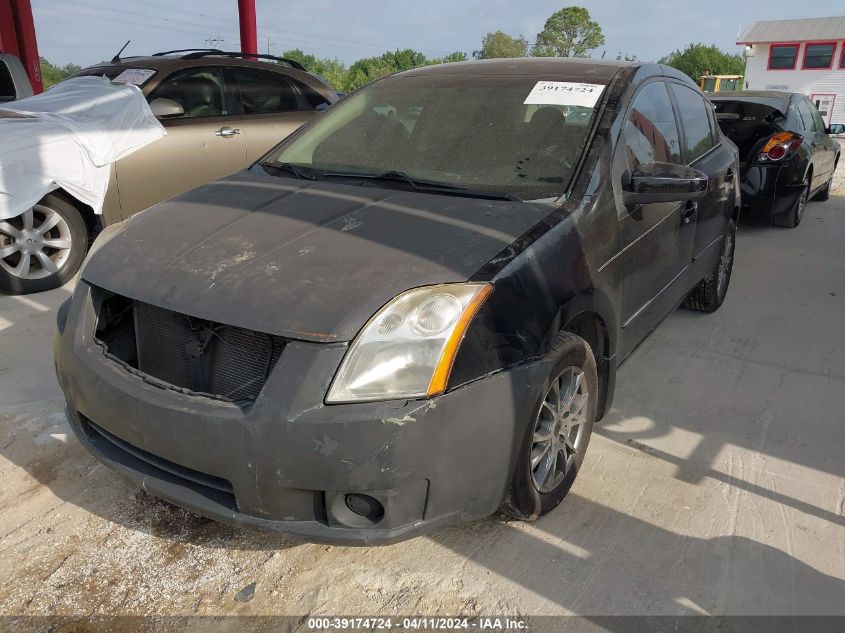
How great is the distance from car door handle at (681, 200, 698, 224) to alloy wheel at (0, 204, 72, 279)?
420 cm

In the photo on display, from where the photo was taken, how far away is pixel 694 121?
398 cm

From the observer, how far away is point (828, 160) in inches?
335

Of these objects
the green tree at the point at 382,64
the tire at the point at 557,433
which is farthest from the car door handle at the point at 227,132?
the green tree at the point at 382,64

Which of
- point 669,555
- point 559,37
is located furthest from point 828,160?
point 559,37

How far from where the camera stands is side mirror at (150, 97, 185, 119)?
5.47 meters

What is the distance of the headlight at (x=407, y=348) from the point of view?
1909 millimetres

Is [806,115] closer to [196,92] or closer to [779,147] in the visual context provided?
[779,147]

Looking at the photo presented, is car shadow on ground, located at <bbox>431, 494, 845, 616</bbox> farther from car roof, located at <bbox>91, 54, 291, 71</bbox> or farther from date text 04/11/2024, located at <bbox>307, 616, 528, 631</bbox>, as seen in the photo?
car roof, located at <bbox>91, 54, 291, 71</bbox>

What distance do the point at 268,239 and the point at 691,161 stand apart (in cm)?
253

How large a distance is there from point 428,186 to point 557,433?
109cm

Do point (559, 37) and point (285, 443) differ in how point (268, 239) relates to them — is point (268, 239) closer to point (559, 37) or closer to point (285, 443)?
point (285, 443)

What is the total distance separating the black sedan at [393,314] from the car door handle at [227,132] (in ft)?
9.31

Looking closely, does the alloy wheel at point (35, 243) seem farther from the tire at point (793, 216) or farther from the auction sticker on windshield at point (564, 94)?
the tire at point (793, 216)

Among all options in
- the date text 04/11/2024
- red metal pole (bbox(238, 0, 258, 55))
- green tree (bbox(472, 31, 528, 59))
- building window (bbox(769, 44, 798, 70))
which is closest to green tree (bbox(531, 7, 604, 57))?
green tree (bbox(472, 31, 528, 59))
